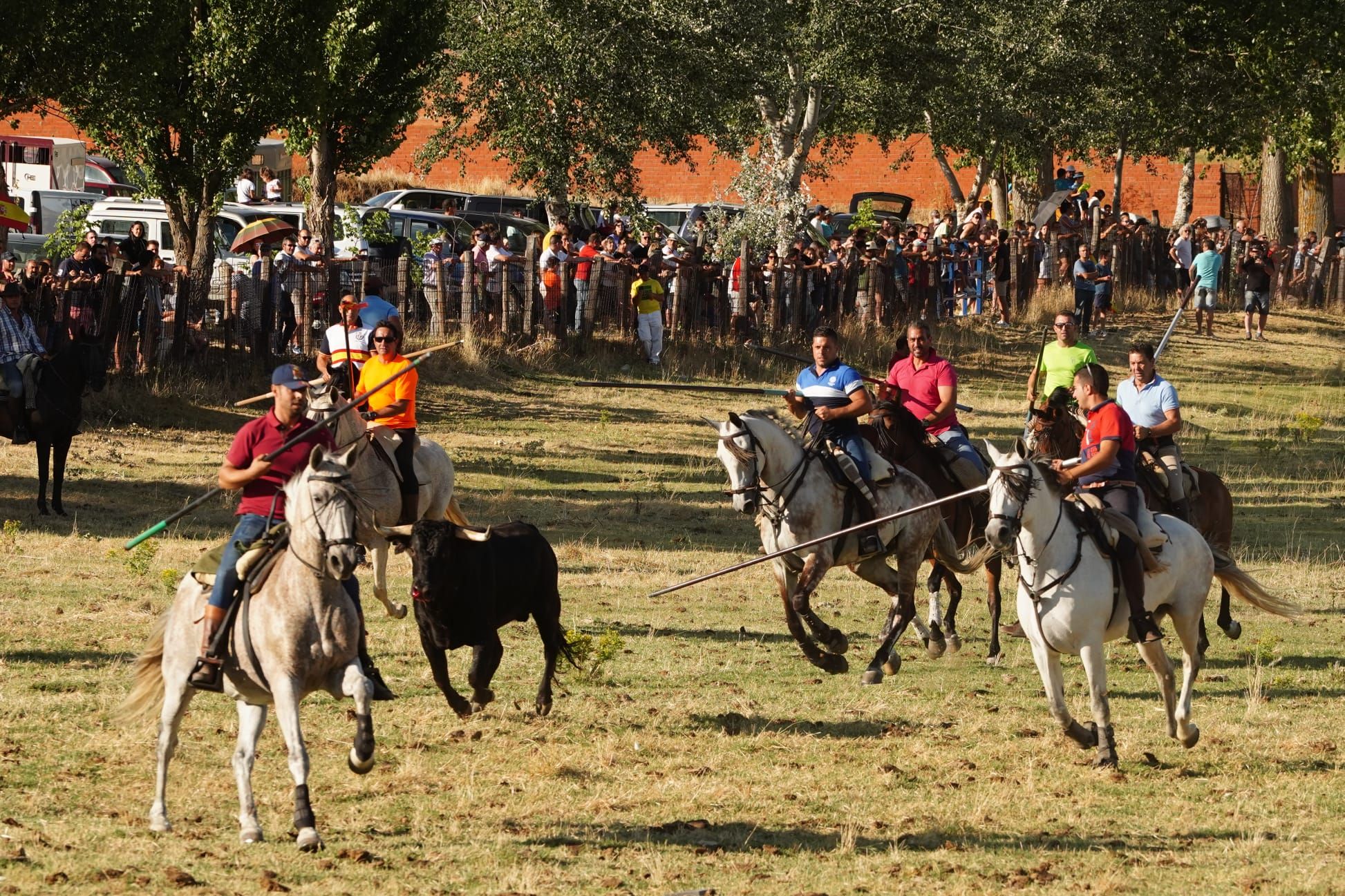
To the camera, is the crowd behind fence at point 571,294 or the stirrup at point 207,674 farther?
the crowd behind fence at point 571,294

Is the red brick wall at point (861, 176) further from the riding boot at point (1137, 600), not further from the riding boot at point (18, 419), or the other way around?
the riding boot at point (1137, 600)

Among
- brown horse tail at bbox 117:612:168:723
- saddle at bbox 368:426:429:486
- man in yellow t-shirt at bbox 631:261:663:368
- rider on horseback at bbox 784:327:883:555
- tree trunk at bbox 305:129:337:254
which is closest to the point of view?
brown horse tail at bbox 117:612:168:723

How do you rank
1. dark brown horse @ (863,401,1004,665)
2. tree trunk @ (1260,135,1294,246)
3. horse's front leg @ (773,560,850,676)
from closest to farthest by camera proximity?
horse's front leg @ (773,560,850,676) → dark brown horse @ (863,401,1004,665) → tree trunk @ (1260,135,1294,246)

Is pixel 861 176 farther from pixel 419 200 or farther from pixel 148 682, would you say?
pixel 148 682

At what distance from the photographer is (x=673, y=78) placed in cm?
3419

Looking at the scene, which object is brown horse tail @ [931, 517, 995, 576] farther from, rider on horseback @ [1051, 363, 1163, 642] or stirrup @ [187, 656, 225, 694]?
stirrup @ [187, 656, 225, 694]

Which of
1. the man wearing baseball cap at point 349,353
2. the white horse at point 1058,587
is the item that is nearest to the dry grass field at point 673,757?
the white horse at point 1058,587

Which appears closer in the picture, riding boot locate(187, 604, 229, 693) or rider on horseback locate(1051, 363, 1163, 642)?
riding boot locate(187, 604, 229, 693)

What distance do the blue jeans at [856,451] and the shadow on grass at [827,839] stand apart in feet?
14.4

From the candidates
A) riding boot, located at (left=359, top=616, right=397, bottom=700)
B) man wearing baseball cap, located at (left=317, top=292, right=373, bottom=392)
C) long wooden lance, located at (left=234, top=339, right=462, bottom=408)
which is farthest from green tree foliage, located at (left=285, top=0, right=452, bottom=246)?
riding boot, located at (left=359, top=616, right=397, bottom=700)

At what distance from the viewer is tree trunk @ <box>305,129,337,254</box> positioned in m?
31.4

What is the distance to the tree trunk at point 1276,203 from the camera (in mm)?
50812

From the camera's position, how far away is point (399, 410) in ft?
45.3

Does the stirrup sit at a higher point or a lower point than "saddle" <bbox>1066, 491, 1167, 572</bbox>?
lower
